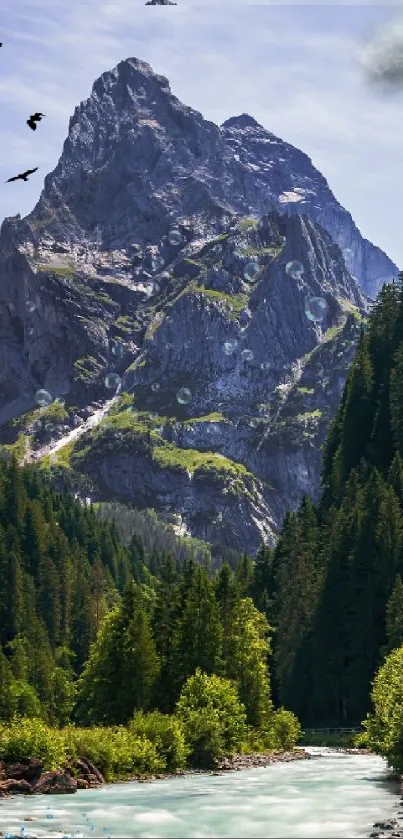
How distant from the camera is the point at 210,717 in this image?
81125 mm

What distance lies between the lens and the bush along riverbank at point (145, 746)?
6738cm

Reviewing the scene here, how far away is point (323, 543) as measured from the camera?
14050 centimetres


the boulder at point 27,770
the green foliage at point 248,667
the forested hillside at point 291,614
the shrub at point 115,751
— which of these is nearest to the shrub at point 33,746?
the boulder at point 27,770

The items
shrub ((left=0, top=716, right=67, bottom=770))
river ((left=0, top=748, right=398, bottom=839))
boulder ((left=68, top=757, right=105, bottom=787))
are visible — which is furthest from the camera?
boulder ((left=68, top=757, right=105, bottom=787))

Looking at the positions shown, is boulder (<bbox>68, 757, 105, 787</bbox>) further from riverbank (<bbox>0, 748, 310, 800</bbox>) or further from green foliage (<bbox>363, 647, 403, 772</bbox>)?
green foliage (<bbox>363, 647, 403, 772</bbox>)

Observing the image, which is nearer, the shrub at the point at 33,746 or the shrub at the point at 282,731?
the shrub at the point at 33,746

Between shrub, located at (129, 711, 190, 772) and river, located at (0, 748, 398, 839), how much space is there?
4060 millimetres

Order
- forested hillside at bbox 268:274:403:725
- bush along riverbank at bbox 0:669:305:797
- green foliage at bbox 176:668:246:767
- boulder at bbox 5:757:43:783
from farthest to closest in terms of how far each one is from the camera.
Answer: forested hillside at bbox 268:274:403:725, green foliage at bbox 176:668:246:767, bush along riverbank at bbox 0:669:305:797, boulder at bbox 5:757:43:783

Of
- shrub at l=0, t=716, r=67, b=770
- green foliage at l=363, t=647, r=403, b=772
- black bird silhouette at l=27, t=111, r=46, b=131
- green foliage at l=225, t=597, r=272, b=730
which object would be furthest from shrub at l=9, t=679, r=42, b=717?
black bird silhouette at l=27, t=111, r=46, b=131

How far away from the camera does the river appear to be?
4725 centimetres

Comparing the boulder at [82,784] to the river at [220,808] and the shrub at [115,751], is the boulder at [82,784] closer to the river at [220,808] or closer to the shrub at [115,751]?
the river at [220,808]

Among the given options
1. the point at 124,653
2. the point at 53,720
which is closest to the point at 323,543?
the point at 53,720

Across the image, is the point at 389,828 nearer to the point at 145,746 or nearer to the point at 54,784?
the point at 54,784

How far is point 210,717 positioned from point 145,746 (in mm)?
6815
